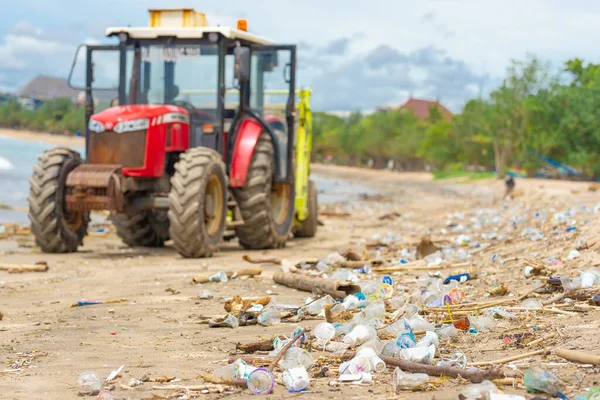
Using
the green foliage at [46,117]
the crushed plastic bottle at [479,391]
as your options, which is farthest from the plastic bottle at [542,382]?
the green foliage at [46,117]

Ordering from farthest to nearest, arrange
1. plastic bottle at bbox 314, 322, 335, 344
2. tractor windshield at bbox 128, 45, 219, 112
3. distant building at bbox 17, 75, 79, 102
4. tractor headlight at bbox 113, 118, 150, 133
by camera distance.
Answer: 1. distant building at bbox 17, 75, 79, 102
2. tractor windshield at bbox 128, 45, 219, 112
3. tractor headlight at bbox 113, 118, 150, 133
4. plastic bottle at bbox 314, 322, 335, 344

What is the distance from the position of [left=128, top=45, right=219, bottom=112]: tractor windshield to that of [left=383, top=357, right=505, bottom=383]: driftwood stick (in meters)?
6.95

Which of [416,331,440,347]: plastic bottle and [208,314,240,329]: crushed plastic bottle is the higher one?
[416,331,440,347]: plastic bottle

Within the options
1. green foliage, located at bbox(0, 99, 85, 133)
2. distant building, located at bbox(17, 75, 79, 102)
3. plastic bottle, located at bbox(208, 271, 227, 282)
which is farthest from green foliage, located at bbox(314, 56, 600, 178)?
distant building, located at bbox(17, 75, 79, 102)

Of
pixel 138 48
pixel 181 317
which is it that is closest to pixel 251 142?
pixel 138 48

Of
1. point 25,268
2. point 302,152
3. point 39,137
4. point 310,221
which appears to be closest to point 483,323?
point 25,268

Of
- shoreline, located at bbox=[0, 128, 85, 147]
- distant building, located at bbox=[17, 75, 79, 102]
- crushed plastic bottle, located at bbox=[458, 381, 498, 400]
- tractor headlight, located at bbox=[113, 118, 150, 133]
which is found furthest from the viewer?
distant building, located at bbox=[17, 75, 79, 102]

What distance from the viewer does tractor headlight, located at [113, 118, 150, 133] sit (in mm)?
9836

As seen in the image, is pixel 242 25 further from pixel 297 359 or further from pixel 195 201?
pixel 297 359

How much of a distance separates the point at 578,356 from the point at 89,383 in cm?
227

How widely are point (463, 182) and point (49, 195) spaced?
35.4m

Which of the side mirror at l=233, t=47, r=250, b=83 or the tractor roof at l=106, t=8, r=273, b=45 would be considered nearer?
the side mirror at l=233, t=47, r=250, b=83

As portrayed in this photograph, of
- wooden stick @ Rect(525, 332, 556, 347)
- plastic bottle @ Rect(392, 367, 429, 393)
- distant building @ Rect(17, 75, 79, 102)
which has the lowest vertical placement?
plastic bottle @ Rect(392, 367, 429, 393)

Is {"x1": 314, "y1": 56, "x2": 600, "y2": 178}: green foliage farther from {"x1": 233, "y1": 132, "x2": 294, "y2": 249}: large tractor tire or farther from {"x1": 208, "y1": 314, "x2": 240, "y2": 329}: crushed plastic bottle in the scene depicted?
{"x1": 208, "y1": 314, "x2": 240, "y2": 329}: crushed plastic bottle
